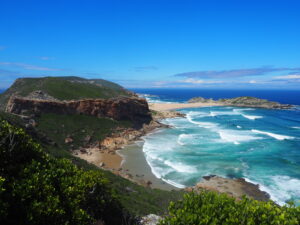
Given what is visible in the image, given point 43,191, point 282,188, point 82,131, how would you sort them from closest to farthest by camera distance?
point 43,191, point 282,188, point 82,131

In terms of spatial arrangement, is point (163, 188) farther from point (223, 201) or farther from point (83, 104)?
point (83, 104)

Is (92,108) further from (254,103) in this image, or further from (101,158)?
(254,103)

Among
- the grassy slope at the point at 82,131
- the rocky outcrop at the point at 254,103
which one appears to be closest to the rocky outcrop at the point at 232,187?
the grassy slope at the point at 82,131

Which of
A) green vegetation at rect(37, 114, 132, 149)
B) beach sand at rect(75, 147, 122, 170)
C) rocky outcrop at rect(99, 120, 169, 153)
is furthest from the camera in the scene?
rocky outcrop at rect(99, 120, 169, 153)

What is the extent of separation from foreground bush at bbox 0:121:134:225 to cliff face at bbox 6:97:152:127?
35.5 metres

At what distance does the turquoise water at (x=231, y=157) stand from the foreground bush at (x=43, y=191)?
16.8 m

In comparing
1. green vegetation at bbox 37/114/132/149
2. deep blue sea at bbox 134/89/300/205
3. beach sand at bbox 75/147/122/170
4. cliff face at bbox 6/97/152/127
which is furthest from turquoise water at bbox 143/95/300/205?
green vegetation at bbox 37/114/132/149

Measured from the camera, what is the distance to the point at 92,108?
4838 cm

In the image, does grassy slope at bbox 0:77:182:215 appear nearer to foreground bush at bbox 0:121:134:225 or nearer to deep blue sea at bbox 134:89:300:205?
foreground bush at bbox 0:121:134:225

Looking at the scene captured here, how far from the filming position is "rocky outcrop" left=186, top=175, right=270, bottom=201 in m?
23.1

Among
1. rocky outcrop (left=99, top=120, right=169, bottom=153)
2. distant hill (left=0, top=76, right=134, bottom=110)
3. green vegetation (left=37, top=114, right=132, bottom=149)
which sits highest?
distant hill (left=0, top=76, right=134, bottom=110)

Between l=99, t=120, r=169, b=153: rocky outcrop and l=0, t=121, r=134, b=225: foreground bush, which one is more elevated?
l=0, t=121, r=134, b=225: foreground bush

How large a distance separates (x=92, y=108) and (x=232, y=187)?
33086 mm

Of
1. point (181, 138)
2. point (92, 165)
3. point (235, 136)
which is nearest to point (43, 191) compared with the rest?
point (92, 165)
